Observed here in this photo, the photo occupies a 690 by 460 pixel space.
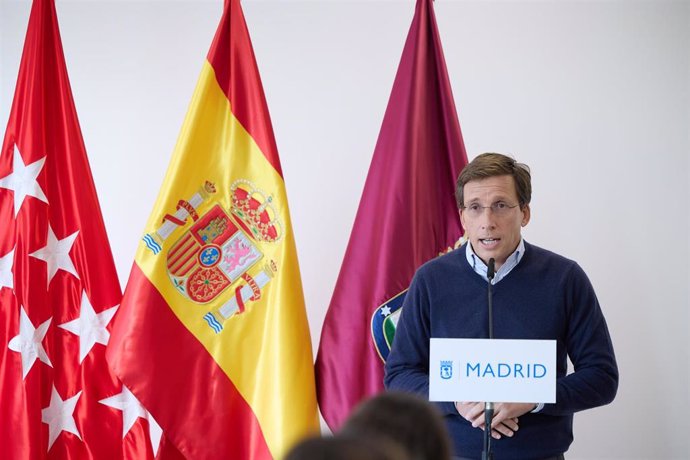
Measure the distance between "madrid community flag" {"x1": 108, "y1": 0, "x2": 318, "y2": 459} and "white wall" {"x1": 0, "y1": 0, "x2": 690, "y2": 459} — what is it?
1.86 ft

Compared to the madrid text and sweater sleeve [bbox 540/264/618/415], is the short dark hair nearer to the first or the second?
sweater sleeve [bbox 540/264/618/415]

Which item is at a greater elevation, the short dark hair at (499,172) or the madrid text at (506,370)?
the short dark hair at (499,172)

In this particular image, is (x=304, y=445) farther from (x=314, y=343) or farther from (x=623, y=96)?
(x=623, y=96)

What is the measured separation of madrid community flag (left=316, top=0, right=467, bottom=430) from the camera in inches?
96.6

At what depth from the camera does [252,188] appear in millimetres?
2488

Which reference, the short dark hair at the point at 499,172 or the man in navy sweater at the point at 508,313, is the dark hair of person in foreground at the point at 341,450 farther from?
the short dark hair at the point at 499,172

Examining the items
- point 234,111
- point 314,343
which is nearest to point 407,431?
point 234,111

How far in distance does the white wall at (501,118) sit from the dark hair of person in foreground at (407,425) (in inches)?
92.7

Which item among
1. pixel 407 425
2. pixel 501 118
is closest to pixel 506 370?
pixel 407 425

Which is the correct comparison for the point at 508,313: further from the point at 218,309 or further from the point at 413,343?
the point at 218,309

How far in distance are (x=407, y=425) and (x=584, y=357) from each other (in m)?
1.32

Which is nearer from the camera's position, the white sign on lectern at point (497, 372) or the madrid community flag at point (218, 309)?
the white sign on lectern at point (497, 372)

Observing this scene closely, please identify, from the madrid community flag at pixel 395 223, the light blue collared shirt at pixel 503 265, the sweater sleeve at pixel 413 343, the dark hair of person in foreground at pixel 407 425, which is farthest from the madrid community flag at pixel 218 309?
the dark hair of person in foreground at pixel 407 425

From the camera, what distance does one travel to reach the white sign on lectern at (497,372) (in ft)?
5.19
